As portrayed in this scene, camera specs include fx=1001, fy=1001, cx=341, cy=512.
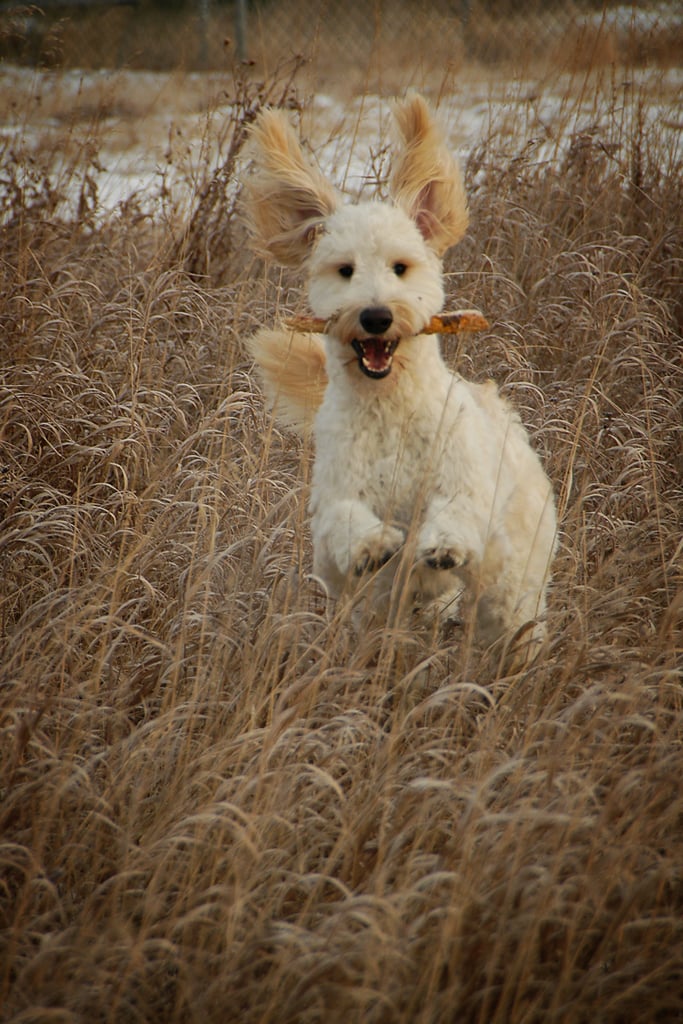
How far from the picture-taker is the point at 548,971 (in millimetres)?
1979

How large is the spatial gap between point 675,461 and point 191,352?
229 cm

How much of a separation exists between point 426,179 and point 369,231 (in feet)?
1.06

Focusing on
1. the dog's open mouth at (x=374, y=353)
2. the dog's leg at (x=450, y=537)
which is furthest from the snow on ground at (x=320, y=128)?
the dog's leg at (x=450, y=537)

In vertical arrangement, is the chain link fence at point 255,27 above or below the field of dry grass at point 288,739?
above

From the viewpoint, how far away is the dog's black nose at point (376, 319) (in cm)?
276

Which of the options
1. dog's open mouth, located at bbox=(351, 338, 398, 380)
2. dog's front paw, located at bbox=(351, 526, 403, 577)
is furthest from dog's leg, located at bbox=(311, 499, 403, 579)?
dog's open mouth, located at bbox=(351, 338, 398, 380)

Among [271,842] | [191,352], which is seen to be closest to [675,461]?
[191,352]

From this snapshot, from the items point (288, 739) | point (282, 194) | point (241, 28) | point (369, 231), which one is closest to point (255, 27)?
point (241, 28)

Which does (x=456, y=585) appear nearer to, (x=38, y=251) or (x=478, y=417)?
(x=478, y=417)

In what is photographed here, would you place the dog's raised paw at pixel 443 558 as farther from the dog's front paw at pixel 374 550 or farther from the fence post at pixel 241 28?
the fence post at pixel 241 28

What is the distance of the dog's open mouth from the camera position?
113 inches

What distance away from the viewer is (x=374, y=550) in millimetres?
2639

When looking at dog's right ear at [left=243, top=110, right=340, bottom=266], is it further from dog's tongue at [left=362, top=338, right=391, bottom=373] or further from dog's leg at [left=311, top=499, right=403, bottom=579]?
dog's leg at [left=311, top=499, right=403, bottom=579]

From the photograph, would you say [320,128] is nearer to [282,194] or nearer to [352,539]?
[282,194]
